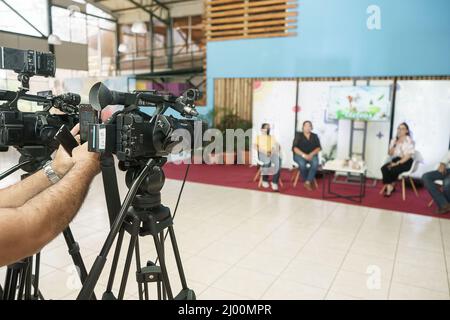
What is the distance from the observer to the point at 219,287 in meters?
2.54

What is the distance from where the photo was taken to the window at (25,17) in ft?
5.04

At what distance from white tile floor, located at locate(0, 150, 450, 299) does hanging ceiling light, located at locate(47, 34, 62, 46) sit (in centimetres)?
111

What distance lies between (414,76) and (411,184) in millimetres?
1893

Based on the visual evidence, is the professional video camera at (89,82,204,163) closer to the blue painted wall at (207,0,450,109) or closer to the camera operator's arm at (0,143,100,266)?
the camera operator's arm at (0,143,100,266)

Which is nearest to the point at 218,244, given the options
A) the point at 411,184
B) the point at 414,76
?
the point at 411,184

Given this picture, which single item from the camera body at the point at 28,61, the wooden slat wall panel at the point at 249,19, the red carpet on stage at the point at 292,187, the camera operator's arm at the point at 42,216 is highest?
the wooden slat wall panel at the point at 249,19

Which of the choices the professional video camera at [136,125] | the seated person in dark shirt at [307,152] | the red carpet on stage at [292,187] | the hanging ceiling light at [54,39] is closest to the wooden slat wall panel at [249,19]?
the seated person in dark shirt at [307,152]

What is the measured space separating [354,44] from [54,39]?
563 centimetres

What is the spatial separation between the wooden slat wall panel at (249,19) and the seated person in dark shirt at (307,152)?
2245mm

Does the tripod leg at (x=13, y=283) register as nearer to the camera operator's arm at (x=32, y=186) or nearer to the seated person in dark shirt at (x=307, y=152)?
the camera operator's arm at (x=32, y=186)

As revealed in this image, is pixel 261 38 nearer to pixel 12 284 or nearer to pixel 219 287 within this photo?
pixel 219 287

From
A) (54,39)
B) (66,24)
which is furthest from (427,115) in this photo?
(54,39)

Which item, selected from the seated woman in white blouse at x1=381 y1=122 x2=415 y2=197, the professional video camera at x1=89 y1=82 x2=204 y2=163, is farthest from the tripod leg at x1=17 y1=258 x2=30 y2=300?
the seated woman in white blouse at x1=381 y1=122 x2=415 y2=197
